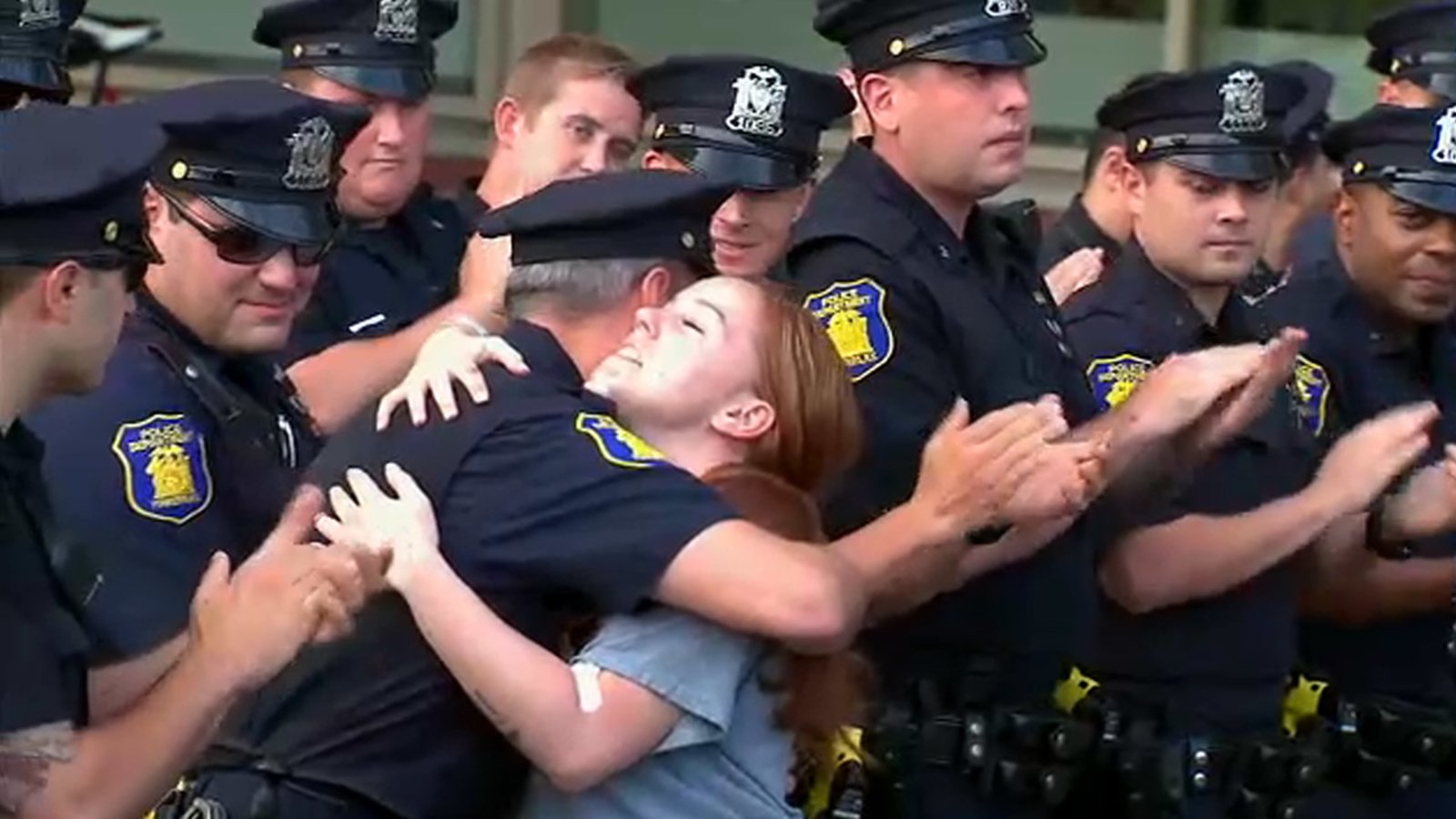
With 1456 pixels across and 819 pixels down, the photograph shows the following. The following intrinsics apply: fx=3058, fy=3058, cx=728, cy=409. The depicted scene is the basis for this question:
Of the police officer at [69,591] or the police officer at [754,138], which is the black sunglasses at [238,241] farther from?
the police officer at [754,138]

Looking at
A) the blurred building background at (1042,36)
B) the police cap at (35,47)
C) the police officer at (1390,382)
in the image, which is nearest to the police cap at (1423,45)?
the police officer at (1390,382)

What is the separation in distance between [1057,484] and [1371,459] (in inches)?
43.9

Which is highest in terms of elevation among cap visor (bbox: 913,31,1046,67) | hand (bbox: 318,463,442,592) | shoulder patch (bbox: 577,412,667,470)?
shoulder patch (bbox: 577,412,667,470)

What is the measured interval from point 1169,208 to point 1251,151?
0.17 m

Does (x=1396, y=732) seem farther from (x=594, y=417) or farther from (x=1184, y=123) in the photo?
(x=594, y=417)

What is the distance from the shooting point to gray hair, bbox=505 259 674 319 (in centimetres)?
347

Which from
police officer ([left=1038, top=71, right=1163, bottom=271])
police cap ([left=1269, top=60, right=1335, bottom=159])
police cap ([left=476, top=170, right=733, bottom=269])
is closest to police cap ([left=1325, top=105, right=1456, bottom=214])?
police cap ([left=1269, top=60, right=1335, bottom=159])

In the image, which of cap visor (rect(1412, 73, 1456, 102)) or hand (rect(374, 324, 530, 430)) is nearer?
hand (rect(374, 324, 530, 430))

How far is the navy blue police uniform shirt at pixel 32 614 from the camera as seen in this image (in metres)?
2.94

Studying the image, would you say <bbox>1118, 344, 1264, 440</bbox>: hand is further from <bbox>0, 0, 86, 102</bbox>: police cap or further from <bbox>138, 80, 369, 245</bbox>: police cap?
<bbox>0, 0, 86, 102</bbox>: police cap

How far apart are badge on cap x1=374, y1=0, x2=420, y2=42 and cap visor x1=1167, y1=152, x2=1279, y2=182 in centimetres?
136

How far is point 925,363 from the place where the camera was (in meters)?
4.29

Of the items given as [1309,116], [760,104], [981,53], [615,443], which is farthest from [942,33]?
[1309,116]

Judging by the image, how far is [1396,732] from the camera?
514cm
